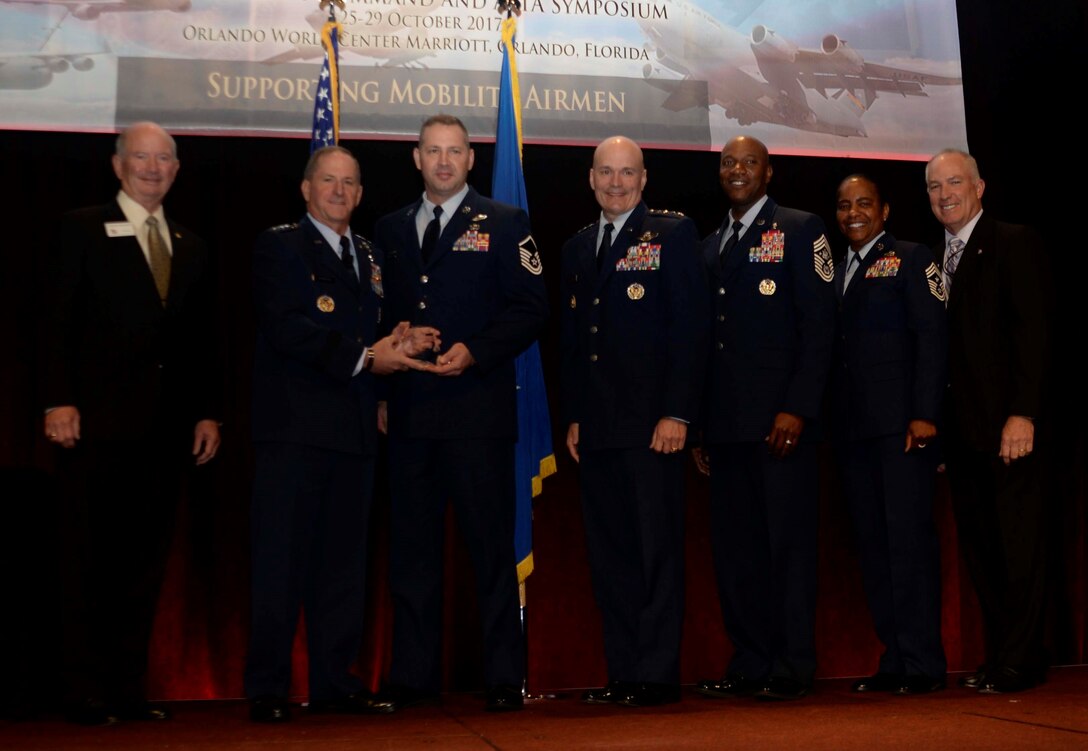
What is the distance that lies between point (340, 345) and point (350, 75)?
1.55 meters

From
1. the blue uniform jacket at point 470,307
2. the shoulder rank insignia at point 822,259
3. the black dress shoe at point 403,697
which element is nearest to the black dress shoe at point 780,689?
the black dress shoe at point 403,697

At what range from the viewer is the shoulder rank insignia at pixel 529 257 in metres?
3.53

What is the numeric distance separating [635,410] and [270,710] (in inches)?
54.1

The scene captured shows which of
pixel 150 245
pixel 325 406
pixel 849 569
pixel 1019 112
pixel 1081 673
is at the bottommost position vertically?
pixel 1081 673

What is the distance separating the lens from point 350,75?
4.41 metres

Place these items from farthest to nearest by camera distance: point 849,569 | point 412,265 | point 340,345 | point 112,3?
1. point 849,569
2. point 112,3
3. point 412,265
4. point 340,345

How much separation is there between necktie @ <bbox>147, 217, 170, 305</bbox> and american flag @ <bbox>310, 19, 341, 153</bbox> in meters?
0.73

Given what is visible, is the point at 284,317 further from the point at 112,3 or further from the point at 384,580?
the point at 112,3

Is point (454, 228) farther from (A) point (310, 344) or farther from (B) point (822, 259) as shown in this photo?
(B) point (822, 259)

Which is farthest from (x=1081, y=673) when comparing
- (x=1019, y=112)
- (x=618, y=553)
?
(x=1019, y=112)

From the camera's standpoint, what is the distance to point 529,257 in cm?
355

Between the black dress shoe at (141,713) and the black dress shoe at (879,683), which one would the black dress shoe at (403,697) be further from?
the black dress shoe at (879,683)

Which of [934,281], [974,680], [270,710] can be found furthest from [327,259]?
[974,680]

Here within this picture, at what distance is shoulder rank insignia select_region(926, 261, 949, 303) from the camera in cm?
388
